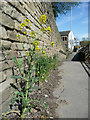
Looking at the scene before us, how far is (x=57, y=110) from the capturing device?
1396mm

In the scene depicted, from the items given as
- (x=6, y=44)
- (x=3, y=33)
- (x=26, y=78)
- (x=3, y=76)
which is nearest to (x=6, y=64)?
(x=3, y=76)

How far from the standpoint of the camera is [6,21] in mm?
1273

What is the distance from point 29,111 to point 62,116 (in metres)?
0.53

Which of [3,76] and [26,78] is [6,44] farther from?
[26,78]

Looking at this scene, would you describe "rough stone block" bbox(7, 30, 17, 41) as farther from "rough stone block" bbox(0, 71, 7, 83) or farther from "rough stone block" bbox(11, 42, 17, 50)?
"rough stone block" bbox(0, 71, 7, 83)

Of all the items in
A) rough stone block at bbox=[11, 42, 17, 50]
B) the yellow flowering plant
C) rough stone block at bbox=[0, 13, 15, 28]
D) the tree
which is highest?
the tree

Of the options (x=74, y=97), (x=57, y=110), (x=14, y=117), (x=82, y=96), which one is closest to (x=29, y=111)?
(x=14, y=117)

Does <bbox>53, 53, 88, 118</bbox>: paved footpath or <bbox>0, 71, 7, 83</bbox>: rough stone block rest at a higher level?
<bbox>0, 71, 7, 83</bbox>: rough stone block

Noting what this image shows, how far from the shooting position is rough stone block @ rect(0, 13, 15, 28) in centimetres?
120

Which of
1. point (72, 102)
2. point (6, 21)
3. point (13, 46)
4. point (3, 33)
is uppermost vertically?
point (6, 21)

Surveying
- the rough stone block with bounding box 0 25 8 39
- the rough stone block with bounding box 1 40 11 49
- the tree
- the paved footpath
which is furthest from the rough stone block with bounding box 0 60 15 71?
the tree

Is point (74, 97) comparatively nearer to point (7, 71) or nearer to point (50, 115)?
point (50, 115)

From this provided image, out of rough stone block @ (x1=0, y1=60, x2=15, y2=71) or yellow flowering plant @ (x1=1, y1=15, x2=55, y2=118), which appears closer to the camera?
rough stone block @ (x1=0, y1=60, x2=15, y2=71)

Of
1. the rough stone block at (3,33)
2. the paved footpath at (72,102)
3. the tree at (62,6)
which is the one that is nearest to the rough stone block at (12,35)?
the rough stone block at (3,33)
